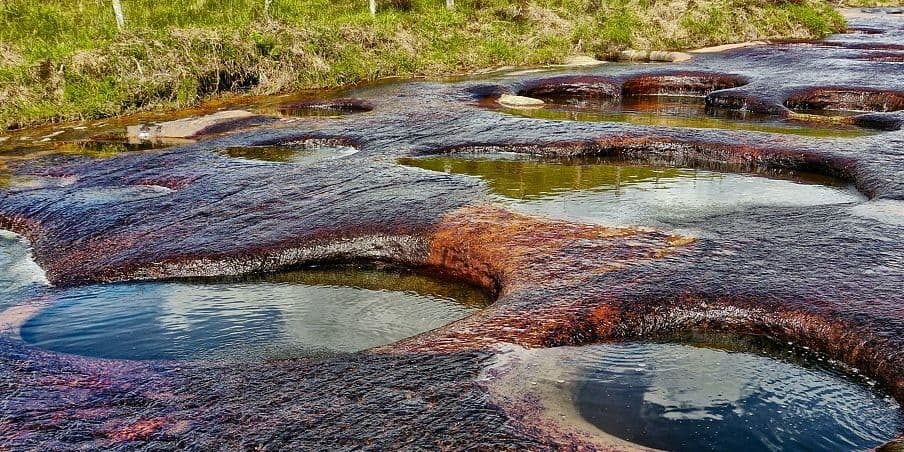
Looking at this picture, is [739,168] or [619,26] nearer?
[739,168]

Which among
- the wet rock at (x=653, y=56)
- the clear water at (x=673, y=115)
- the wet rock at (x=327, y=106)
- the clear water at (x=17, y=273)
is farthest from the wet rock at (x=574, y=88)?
the clear water at (x=17, y=273)

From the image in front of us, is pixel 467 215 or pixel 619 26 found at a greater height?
pixel 619 26

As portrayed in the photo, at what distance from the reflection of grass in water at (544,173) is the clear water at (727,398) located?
3.24 metres

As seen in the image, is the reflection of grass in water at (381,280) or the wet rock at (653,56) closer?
the reflection of grass in water at (381,280)

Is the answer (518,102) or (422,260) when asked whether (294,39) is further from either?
(422,260)

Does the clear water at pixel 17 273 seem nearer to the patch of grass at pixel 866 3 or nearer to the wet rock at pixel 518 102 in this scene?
the wet rock at pixel 518 102

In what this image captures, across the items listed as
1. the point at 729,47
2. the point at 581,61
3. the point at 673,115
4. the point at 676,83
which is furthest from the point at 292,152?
the point at 729,47

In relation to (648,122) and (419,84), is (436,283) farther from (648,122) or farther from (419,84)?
(419,84)

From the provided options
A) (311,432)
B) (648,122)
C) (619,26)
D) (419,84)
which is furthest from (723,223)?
(619,26)

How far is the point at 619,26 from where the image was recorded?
21.5 m

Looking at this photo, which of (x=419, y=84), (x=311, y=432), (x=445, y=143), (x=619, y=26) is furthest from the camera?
(x=619, y=26)

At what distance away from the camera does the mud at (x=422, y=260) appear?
11.0 feet

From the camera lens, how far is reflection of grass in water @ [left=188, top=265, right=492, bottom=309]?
17.4 feet

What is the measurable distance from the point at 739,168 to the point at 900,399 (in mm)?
4907
